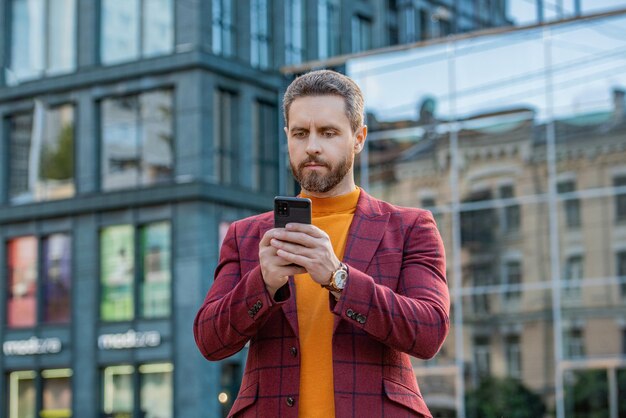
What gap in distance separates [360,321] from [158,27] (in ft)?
110

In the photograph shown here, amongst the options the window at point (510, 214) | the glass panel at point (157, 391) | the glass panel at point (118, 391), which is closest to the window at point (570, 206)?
the window at point (510, 214)

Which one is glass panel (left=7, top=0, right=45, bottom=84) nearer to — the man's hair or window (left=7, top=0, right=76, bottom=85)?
window (left=7, top=0, right=76, bottom=85)

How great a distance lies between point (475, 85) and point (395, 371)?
25.7 meters

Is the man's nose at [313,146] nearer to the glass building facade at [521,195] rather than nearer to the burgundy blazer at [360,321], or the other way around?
the burgundy blazer at [360,321]

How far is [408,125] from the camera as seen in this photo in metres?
28.7

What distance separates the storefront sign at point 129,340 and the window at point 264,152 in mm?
5179

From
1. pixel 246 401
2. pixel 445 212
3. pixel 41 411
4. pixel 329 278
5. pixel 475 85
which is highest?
pixel 475 85

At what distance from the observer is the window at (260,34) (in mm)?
35719

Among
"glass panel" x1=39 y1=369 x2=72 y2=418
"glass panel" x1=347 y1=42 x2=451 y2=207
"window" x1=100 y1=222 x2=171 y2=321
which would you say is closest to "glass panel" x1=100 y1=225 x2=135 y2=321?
"window" x1=100 y1=222 x2=171 y2=321

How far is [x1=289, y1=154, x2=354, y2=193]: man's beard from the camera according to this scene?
9.61ft

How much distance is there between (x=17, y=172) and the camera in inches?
1484

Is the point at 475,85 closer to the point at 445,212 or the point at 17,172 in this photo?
the point at 445,212

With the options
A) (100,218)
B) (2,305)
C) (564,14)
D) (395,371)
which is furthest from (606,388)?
(395,371)

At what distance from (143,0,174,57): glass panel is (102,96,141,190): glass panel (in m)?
1.56
